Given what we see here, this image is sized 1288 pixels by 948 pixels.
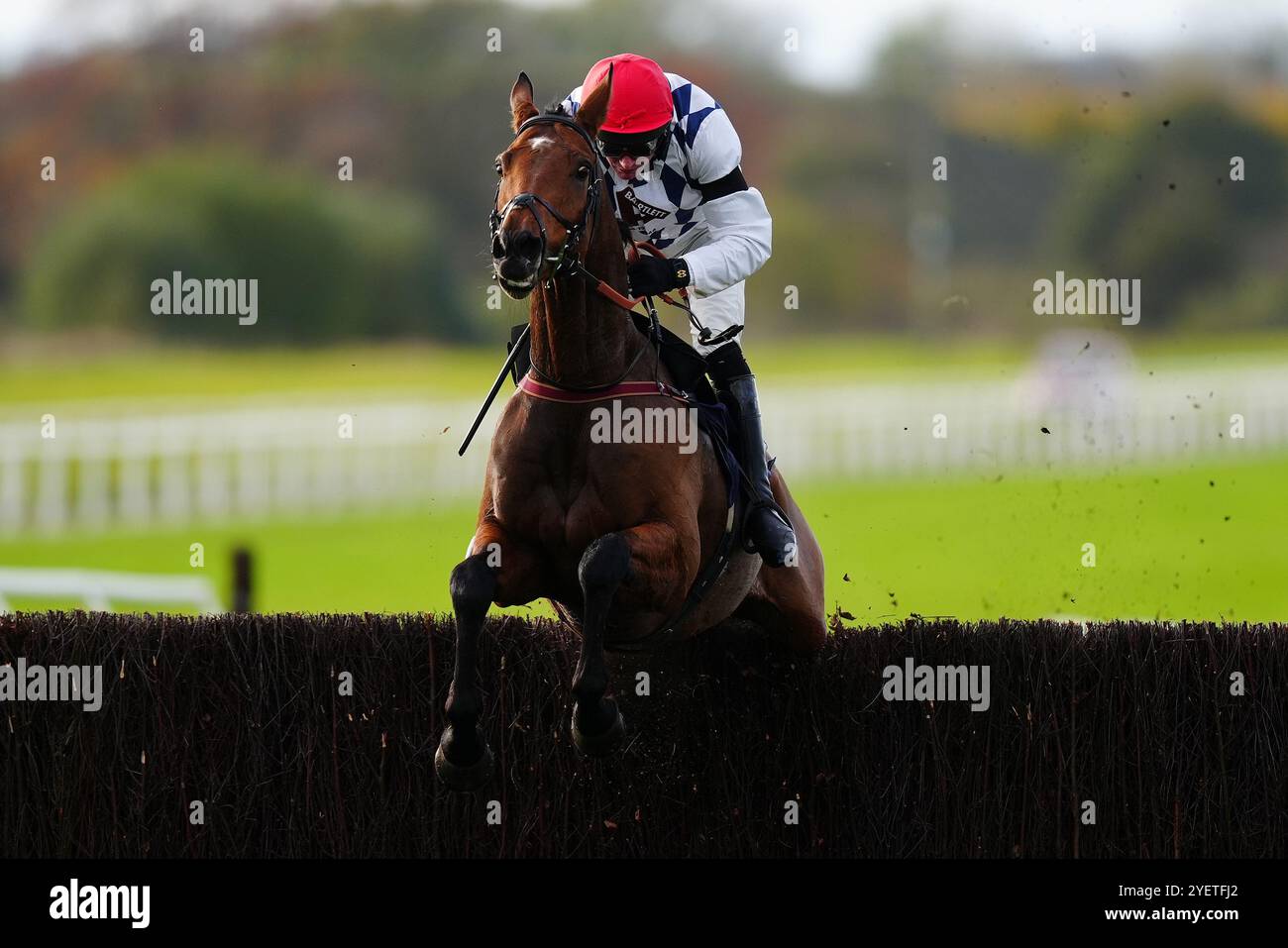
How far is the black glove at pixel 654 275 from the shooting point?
5.34 meters

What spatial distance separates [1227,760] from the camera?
21.0 feet

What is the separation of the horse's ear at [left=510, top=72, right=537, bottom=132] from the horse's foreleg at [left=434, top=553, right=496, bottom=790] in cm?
135

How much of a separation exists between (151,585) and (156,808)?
2.88m

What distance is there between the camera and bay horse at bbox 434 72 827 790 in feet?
16.6

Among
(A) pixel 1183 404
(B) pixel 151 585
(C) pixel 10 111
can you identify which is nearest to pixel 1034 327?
(A) pixel 1183 404

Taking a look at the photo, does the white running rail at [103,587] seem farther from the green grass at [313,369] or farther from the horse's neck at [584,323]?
the green grass at [313,369]

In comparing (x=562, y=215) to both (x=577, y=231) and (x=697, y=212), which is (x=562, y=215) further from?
(x=697, y=212)

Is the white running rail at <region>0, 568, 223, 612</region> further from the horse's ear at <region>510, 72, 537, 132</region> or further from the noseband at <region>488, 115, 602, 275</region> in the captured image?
the noseband at <region>488, 115, 602, 275</region>

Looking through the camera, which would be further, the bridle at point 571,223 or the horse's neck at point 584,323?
the horse's neck at point 584,323

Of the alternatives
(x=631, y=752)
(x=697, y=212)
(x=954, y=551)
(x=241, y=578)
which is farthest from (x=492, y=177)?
(x=697, y=212)

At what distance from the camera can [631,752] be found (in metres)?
6.48

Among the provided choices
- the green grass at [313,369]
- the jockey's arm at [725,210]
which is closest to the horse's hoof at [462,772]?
the jockey's arm at [725,210]

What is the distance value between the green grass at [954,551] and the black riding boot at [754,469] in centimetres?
983

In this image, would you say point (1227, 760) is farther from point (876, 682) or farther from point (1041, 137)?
point (1041, 137)
